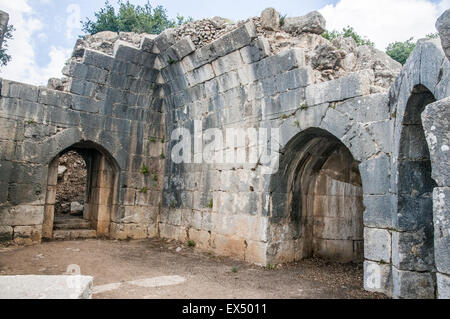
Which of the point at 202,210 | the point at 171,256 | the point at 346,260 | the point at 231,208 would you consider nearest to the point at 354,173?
the point at 346,260

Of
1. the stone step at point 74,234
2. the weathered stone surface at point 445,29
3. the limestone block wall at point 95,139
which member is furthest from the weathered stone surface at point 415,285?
the stone step at point 74,234

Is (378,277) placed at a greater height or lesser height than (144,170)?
lesser

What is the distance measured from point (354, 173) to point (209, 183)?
3093 mm

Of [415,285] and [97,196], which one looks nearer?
[415,285]

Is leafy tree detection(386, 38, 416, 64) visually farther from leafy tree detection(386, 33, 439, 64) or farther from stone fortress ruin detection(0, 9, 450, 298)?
stone fortress ruin detection(0, 9, 450, 298)

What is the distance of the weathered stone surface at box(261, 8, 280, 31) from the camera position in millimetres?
6617

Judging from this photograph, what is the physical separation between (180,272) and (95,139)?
13.9 ft

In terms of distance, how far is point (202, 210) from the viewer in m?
7.69

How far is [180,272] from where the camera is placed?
18.8ft

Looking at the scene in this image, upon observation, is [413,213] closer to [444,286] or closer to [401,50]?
[444,286]

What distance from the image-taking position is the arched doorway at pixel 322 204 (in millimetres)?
6581

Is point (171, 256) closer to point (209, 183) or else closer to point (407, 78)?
point (209, 183)

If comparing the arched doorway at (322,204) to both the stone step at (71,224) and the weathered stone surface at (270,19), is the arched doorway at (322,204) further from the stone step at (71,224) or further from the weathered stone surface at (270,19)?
the stone step at (71,224)

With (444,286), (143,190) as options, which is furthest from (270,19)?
(444,286)
